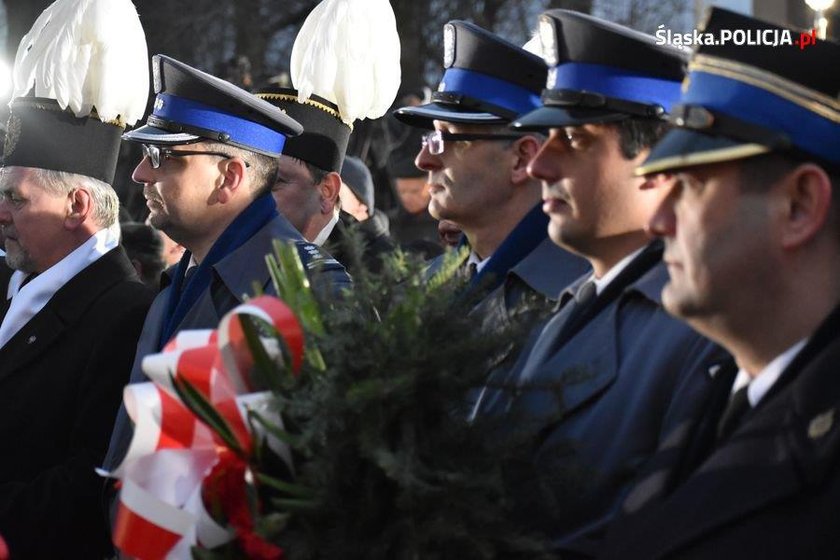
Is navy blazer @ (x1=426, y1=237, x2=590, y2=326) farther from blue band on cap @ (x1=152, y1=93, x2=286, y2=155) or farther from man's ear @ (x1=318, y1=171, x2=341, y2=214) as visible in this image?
man's ear @ (x1=318, y1=171, x2=341, y2=214)

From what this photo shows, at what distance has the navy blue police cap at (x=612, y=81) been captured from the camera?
338cm

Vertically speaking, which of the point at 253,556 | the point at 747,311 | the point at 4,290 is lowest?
the point at 4,290

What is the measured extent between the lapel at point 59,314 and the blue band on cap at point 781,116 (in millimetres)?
2993

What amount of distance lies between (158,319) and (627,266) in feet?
6.63

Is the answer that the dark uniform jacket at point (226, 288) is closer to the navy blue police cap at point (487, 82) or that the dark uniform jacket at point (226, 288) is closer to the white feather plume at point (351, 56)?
the navy blue police cap at point (487, 82)

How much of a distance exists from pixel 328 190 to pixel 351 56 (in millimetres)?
714

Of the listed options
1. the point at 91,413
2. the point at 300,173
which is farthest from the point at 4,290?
the point at 91,413

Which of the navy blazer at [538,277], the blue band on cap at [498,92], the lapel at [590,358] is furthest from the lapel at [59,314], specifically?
the lapel at [590,358]

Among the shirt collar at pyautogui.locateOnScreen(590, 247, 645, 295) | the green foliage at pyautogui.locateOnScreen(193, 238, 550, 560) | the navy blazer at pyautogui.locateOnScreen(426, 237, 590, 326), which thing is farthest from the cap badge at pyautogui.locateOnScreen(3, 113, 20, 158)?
the green foliage at pyautogui.locateOnScreen(193, 238, 550, 560)

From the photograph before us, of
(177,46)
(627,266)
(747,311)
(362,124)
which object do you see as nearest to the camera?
(747,311)

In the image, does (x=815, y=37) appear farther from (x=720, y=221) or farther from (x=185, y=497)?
(x=185, y=497)

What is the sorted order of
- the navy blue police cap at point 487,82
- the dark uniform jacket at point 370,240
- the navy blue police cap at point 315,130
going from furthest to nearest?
the navy blue police cap at point 315,130
the dark uniform jacket at point 370,240
the navy blue police cap at point 487,82

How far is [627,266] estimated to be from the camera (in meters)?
3.33

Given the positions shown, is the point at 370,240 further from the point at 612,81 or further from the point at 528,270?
the point at 612,81
